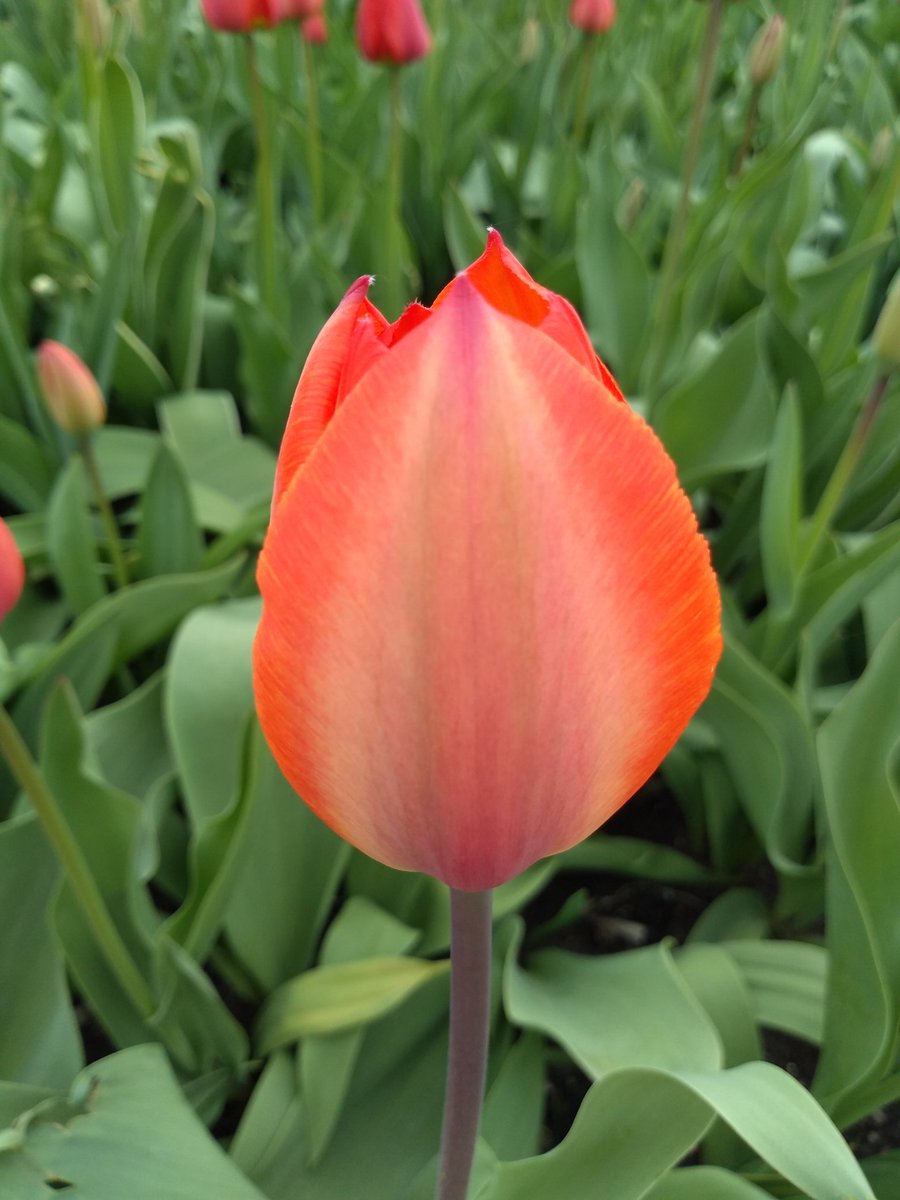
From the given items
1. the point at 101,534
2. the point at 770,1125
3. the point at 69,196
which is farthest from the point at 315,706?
the point at 69,196

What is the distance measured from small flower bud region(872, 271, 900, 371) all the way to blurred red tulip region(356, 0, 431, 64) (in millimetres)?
666

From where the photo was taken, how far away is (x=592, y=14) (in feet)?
4.73

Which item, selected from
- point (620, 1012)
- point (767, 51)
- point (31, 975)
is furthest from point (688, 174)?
point (31, 975)

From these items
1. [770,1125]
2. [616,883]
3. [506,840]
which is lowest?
[616,883]

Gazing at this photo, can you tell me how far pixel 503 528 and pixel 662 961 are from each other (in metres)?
0.52

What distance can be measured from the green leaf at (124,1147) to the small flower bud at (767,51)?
1179 mm

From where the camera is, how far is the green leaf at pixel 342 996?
628 mm

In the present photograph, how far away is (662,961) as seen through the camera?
0.68 m

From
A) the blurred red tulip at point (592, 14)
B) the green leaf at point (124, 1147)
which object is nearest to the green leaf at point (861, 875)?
the green leaf at point (124, 1147)

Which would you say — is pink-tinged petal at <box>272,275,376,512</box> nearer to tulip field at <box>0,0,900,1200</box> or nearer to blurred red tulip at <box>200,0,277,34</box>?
tulip field at <box>0,0,900,1200</box>

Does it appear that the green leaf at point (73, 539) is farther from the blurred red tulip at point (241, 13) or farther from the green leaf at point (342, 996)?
the blurred red tulip at point (241, 13)

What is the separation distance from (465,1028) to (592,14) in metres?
→ 1.46

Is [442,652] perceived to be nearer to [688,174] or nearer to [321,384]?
[321,384]

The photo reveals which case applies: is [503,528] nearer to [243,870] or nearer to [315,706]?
[315,706]
